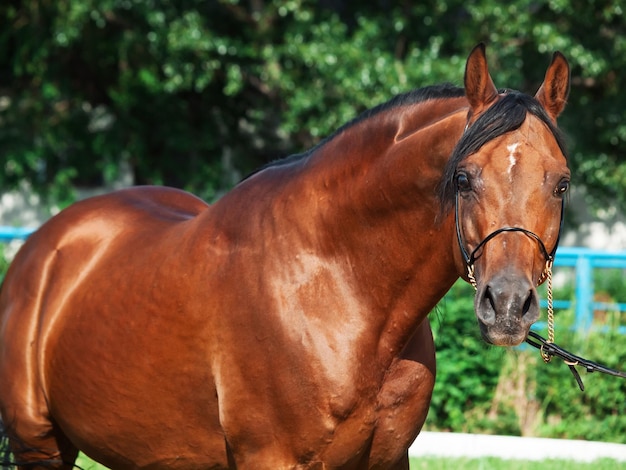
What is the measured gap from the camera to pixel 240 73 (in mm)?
15055

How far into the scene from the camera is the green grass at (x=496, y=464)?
6070 millimetres

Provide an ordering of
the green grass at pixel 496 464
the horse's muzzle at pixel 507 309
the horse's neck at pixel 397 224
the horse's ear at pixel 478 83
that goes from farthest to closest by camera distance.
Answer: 1. the green grass at pixel 496 464
2. the horse's neck at pixel 397 224
3. the horse's ear at pixel 478 83
4. the horse's muzzle at pixel 507 309

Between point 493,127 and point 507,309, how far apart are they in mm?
549

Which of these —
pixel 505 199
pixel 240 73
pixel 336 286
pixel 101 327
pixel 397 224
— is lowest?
pixel 101 327

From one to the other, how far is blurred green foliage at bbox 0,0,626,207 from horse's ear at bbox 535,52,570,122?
33.9 feet

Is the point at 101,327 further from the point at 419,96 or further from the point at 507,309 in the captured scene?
the point at 507,309

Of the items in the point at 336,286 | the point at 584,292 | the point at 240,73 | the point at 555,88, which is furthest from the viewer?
the point at 240,73

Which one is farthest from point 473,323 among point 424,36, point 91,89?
point 91,89

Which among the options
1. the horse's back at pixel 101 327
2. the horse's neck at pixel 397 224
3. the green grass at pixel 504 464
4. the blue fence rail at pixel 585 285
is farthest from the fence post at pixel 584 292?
the horse's neck at pixel 397 224

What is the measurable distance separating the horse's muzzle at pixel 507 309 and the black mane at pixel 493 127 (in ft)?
1.20

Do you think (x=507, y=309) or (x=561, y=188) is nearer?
(x=507, y=309)

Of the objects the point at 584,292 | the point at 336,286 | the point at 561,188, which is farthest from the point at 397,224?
the point at 584,292

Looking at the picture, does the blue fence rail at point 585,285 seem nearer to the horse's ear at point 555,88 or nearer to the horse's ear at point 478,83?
the horse's ear at point 555,88

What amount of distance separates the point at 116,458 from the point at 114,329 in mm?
520
